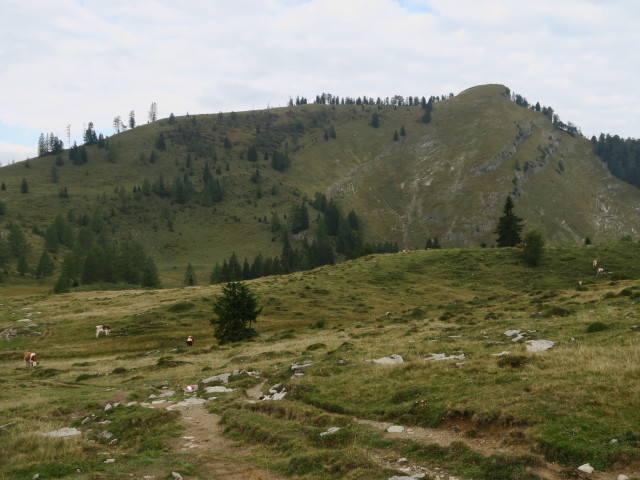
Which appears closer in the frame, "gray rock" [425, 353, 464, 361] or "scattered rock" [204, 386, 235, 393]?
"gray rock" [425, 353, 464, 361]

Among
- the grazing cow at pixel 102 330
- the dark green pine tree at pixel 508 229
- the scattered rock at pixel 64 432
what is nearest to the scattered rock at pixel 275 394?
the scattered rock at pixel 64 432

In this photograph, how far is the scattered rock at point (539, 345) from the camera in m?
22.0

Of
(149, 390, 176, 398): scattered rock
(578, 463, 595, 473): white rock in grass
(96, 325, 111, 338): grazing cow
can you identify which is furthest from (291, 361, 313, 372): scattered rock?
(96, 325, 111, 338): grazing cow

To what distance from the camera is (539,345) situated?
2284 cm

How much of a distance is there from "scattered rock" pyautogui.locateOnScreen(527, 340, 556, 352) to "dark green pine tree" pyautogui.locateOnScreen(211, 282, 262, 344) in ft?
109

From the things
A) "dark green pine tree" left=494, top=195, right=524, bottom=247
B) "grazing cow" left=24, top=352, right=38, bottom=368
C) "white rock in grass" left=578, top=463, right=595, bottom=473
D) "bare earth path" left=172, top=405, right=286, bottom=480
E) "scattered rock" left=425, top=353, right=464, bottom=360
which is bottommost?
"grazing cow" left=24, top=352, right=38, bottom=368

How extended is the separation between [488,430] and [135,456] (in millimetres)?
11209

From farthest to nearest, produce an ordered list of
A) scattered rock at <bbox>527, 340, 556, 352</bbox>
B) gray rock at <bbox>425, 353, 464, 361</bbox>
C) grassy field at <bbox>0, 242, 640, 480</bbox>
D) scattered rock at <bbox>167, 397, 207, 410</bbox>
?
gray rock at <bbox>425, 353, 464, 361</bbox>
scattered rock at <bbox>527, 340, 556, 352</bbox>
scattered rock at <bbox>167, 397, 207, 410</bbox>
grassy field at <bbox>0, 242, 640, 480</bbox>

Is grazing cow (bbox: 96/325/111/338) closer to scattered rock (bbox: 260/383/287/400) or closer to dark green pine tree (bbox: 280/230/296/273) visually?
scattered rock (bbox: 260/383/287/400)

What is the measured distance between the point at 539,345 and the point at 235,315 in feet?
115

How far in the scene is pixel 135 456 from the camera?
14656 millimetres

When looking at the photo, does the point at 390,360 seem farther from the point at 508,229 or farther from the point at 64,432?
the point at 508,229

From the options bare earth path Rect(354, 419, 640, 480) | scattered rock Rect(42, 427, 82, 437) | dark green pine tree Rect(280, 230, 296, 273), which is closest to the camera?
bare earth path Rect(354, 419, 640, 480)

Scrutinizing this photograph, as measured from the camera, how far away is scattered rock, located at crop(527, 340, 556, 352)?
22.0 metres
